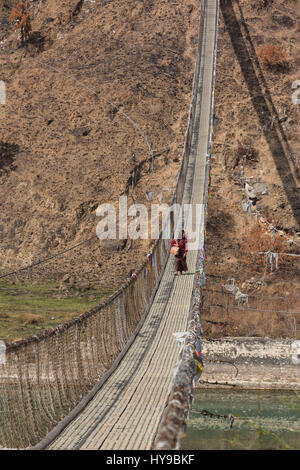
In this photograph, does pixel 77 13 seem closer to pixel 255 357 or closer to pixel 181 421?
pixel 255 357

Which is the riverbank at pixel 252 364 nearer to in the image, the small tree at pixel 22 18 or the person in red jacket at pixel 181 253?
the person in red jacket at pixel 181 253

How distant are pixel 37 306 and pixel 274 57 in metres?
20.7

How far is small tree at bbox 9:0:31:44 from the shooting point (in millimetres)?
41969

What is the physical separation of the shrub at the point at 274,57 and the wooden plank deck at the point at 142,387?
826 inches

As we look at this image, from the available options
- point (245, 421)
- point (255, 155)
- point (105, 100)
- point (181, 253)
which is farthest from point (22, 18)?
point (245, 421)

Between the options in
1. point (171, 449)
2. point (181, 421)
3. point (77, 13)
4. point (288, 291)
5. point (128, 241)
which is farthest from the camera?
point (77, 13)

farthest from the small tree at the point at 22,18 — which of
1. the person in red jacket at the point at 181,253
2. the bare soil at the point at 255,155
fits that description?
the person in red jacket at the point at 181,253

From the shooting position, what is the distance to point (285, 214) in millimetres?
31188

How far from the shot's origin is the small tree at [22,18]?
42.0m

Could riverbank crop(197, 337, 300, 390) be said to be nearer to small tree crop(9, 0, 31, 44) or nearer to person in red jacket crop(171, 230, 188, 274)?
person in red jacket crop(171, 230, 188, 274)

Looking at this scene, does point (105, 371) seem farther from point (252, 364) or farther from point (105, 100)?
point (105, 100)

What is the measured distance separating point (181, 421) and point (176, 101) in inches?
1195

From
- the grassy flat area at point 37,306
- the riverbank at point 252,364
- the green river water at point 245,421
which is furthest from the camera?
the grassy flat area at point 37,306
